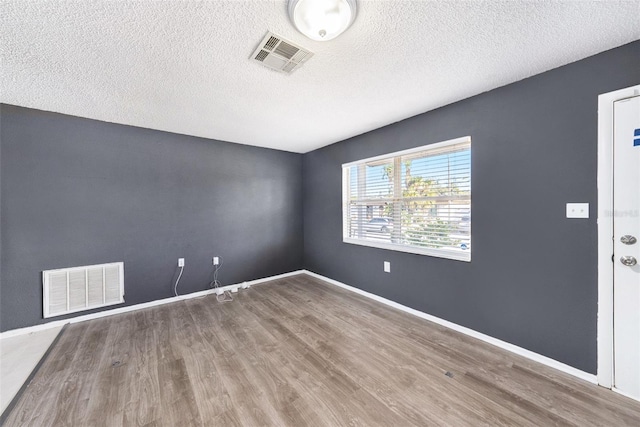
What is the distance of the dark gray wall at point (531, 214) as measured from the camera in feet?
5.84

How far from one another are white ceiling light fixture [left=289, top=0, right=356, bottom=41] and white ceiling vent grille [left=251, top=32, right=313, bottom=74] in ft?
0.65

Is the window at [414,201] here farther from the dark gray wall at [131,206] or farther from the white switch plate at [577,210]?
the dark gray wall at [131,206]

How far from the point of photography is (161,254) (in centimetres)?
330

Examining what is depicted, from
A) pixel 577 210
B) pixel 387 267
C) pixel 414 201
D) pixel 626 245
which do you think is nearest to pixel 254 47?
pixel 414 201

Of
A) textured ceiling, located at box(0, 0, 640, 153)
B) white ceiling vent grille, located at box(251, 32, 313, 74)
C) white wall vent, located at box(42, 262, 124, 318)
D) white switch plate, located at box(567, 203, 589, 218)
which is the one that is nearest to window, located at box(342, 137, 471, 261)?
textured ceiling, located at box(0, 0, 640, 153)

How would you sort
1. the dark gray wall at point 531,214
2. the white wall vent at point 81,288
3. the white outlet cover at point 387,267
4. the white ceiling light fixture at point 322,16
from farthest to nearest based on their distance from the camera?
the white outlet cover at point 387,267
the white wall vent at point 81,288
the dark gray wall at point 531,214
the white ceiling light fixture at point 322,16

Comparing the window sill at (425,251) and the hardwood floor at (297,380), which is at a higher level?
the window sill at (425,251)

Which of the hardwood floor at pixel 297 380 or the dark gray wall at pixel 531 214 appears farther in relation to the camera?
the dark gray wall at pixel 531 214

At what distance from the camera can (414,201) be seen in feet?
9.72

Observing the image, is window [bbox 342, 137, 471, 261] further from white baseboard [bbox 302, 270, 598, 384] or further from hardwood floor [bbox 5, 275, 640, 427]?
hardwood floor [bbox 5, 275, 640, 427]

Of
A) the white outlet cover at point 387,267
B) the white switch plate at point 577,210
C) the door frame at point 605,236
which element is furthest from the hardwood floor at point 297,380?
the white switch plate at point 577,210

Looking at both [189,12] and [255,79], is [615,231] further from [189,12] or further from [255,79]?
[189,12]

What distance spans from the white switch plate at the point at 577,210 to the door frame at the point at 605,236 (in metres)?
0.07

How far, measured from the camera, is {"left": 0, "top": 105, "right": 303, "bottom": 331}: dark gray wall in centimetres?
252
